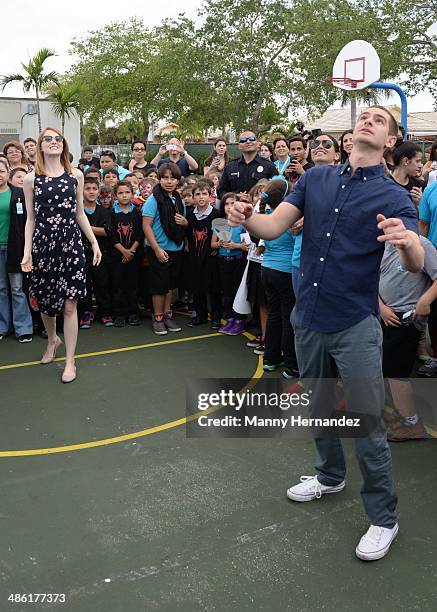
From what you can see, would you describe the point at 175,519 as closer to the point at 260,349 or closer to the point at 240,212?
the point at 240,212

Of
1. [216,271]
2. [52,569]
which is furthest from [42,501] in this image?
[216,271]

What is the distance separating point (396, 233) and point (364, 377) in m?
0.82

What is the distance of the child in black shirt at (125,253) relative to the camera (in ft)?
24.7

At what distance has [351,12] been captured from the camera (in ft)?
76.5

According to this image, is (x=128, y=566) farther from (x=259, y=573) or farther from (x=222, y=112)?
(x=222, y=112)

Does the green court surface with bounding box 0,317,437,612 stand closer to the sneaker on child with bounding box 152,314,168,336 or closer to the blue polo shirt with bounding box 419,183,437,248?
the blue polo shirt with bounding box 419,183,437,248

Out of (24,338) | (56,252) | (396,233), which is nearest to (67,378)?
(56,252)

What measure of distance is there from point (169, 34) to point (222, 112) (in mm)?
4473

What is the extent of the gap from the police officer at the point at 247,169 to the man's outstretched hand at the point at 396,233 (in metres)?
5.06

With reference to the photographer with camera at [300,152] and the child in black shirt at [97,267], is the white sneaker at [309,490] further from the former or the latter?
the child in black shirt at [97,267]

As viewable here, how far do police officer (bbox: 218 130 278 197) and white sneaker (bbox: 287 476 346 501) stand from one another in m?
4.64

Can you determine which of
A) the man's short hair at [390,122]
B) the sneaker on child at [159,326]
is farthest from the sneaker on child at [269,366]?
the man's short hair at [390,122]

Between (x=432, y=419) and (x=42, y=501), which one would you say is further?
(x=432, y=419)

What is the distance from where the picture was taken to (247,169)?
7730 mm
